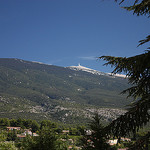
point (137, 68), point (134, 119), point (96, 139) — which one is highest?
point (137, 68)

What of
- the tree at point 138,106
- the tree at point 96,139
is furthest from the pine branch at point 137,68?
the tree at point 96,139

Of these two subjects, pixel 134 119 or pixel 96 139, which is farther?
pixel 96 139

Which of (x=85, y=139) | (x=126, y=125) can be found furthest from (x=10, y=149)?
(x=126, y=125)

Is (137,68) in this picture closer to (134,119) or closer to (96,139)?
(134,119)

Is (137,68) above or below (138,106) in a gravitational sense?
above

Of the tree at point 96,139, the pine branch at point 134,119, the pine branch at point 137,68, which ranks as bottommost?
the tree at point 96,139

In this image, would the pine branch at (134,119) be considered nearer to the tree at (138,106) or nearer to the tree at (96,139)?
the tree at (138,106)

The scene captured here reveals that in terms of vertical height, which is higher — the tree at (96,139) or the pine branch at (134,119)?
the pine branch at (134,119)

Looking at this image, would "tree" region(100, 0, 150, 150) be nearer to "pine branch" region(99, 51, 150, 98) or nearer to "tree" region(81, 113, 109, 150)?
"pine branch" region(99, 51, 150, 98)


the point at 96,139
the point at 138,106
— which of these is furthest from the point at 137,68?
the point at 96,139

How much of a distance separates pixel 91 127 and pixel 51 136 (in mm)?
5396

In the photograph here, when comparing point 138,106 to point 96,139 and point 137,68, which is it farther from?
point 96,139

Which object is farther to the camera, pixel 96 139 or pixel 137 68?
pixel 96 139

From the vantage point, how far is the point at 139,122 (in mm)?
6609
